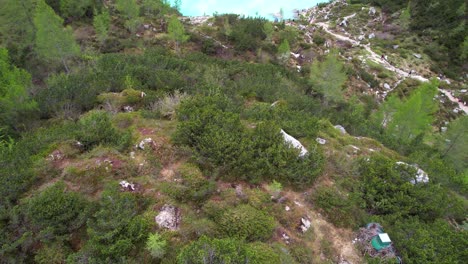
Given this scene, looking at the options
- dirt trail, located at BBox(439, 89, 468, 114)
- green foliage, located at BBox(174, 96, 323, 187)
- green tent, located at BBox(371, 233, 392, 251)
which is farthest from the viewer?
dirt trail, located at BBox(439, 89, 468, 114)

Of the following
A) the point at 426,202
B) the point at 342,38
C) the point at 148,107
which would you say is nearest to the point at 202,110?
the point at 148,107

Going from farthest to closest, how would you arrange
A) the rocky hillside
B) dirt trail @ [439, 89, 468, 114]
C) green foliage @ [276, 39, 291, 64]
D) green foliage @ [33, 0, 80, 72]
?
1. dirt trail @ [439, 89, 468, 114]
2. green foliage @ [276, 39, 291, 64]
3. green foliage @ [33, 0, 80, 72]
4. the rocky hillside

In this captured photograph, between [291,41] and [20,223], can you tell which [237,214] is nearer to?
[20,223]

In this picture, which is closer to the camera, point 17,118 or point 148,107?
point 148,107

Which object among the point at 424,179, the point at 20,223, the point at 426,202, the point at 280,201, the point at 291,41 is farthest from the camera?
the point at 291,41

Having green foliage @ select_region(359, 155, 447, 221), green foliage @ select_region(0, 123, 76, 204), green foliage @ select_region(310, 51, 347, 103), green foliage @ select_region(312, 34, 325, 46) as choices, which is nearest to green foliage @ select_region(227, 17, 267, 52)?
green foliage @ select_region(312, 34, 325, 46)

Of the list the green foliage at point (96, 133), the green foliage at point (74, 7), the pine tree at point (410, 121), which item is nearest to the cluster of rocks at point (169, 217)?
the green foliage at point (96, 133)

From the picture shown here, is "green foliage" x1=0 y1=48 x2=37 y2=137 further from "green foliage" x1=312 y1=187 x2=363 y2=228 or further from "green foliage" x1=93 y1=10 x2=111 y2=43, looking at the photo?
"green foliage" x1=93 y1=10 x2=111 y2=43
